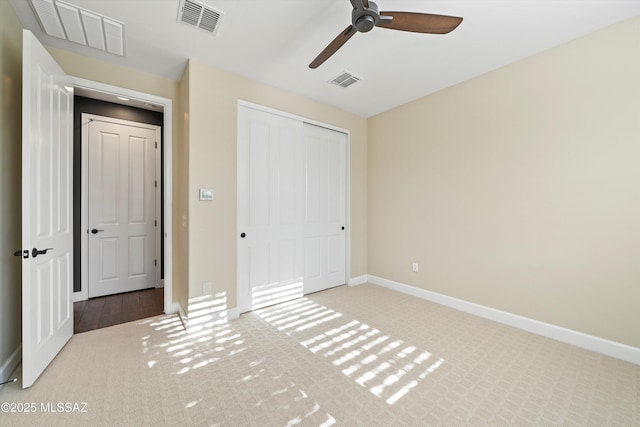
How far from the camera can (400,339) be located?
2479 mm

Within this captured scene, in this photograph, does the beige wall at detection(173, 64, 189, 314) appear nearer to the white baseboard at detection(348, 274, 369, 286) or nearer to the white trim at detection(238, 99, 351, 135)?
the white trim at detection(238, 99, 351, 135)

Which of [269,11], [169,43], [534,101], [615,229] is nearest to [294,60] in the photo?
[269,11]

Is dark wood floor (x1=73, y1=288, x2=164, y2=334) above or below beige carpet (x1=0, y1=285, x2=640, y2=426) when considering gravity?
above

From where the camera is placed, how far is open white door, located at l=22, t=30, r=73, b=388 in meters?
1.73

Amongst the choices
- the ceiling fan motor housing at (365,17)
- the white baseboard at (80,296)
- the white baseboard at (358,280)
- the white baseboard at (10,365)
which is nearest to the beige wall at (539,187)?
the white baseboard at (358,280)

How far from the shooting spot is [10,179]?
1.96m

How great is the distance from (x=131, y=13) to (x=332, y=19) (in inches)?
62.6

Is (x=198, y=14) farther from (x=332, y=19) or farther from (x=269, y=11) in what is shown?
(x=332, y=19)

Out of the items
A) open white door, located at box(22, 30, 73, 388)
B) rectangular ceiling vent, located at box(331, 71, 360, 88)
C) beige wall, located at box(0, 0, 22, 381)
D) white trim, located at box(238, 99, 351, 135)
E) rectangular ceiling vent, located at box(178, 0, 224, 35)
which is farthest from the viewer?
Result: white trim, located at box(238, 99, 351, 135)

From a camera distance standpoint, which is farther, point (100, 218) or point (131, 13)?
point (100, 218)

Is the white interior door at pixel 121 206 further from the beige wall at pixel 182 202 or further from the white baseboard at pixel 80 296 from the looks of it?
the beige wall at pixel 182 202

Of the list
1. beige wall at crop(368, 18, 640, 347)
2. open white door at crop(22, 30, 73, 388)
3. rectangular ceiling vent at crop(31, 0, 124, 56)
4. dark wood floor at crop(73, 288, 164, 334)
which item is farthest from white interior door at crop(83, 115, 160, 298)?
beige wall at crop(368, 18, 640, 347)

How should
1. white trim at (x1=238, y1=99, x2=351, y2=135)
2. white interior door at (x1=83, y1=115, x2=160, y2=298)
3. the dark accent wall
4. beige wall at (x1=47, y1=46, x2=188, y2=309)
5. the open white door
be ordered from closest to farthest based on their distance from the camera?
1. the open white door
2. beige wall at (x1=47, y1=46, x2=188, y2=309)
3. white trim at (x1=238, y1=99, x2=351, y2=135)
4. the dark accent wall
5. white interior door at (x1=83, y1=115, x2=160, y2=298)

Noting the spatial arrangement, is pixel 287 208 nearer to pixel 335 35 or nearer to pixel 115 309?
pixel 335 35
